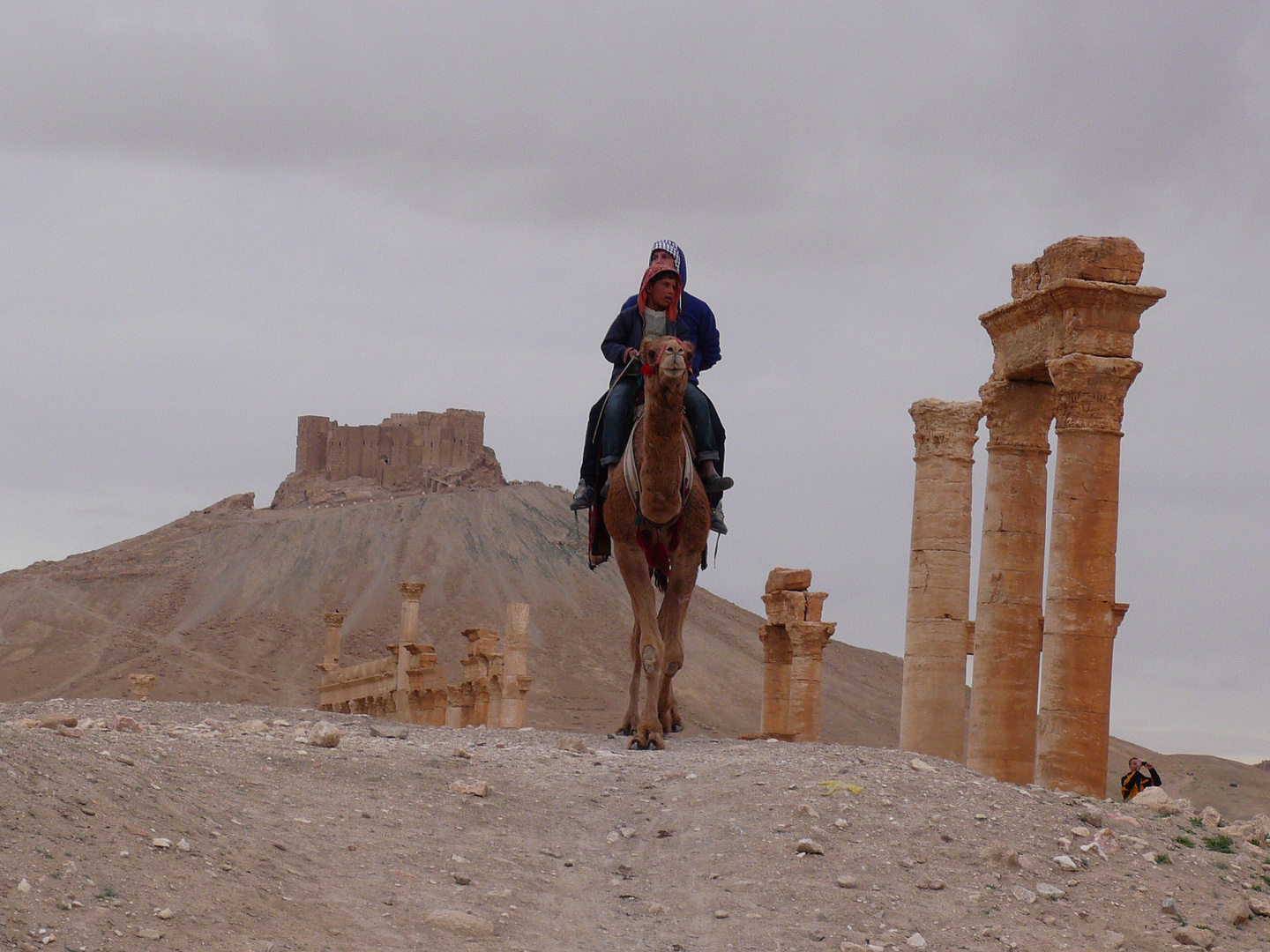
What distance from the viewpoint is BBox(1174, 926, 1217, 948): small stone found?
29.8 feet

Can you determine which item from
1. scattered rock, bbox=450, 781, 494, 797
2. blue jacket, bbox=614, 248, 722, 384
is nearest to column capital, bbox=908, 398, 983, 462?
blue jacket, bbox=614, 248, 722, 384

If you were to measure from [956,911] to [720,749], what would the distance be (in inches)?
176

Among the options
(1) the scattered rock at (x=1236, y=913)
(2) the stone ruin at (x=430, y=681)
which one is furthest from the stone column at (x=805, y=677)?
(1) the scattered rock at (x=1236, y=913)

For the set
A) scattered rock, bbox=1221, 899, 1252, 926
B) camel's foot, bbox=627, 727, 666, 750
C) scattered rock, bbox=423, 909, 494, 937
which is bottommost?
scattered rock, bbox=423, 909, 494, 937

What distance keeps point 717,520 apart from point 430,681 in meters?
34.6

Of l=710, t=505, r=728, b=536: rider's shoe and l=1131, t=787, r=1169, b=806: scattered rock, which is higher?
l=710, t=505, r=728, b=536: rider's shoe

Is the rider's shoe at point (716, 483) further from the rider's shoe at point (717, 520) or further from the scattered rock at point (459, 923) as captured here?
the scattered rock at point (459, 923)

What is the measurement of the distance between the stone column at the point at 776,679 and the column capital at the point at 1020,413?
12130 millimetres

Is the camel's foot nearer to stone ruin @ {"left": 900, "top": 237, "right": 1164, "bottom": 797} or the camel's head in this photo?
the camel's head

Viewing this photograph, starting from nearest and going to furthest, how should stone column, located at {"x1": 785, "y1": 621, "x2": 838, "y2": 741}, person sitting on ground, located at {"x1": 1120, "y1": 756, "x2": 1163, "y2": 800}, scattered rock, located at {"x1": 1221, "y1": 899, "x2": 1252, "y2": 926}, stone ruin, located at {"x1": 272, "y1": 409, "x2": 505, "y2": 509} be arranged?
scattered rock, located at {"x1": 1221, "y1": 899, "x2": 1252, "y2": 926} < person sitting on ground, located at {"x1": 1120, "y1": 756, "x2": 1163, "y2": 800} < stone column, located at {"x1": 785, "y1": 621, "x2": 838, "y2": 741} < stone ruin, located at {"x1": 272, "y1": 409, "x2": 505, "y2": 509}

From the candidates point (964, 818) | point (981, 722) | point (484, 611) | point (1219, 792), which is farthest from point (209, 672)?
point (964, 818)

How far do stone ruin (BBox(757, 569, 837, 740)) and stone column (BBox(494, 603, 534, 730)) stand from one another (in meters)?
11.6

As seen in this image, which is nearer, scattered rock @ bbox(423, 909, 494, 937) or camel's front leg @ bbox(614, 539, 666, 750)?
scattered rock @ bbox(423, 909, 494, 937)

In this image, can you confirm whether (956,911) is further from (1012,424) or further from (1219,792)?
(1219,792)
